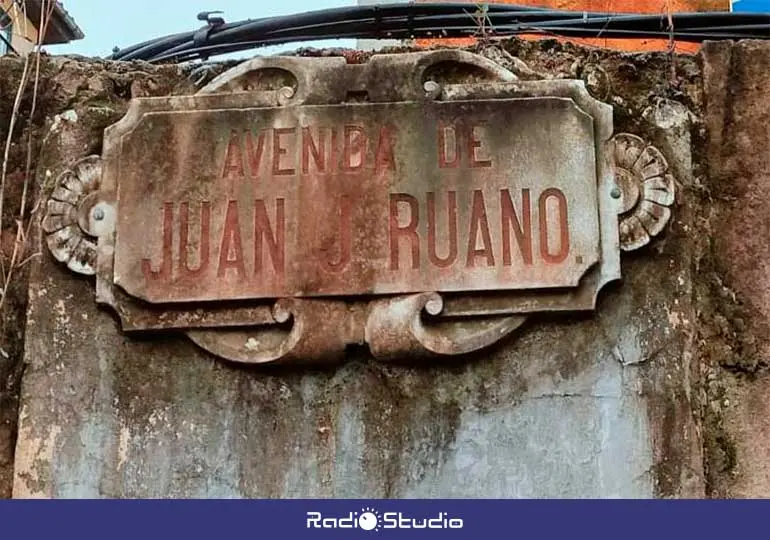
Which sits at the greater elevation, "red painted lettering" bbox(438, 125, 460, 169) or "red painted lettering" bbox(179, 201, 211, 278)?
"red painted lettering" bbox(438, 125, 460, 169)

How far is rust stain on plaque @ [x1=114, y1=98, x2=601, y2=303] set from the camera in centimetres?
281

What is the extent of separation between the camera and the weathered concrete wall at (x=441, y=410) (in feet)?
8.96

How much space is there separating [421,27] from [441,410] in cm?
145

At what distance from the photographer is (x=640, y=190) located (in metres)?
2.86

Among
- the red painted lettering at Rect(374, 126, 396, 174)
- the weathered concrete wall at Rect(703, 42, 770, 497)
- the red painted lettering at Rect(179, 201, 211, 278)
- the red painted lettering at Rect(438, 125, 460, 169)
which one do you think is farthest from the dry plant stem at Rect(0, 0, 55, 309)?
the weathered concrete wall at Rect(703, 42, 770, 497)

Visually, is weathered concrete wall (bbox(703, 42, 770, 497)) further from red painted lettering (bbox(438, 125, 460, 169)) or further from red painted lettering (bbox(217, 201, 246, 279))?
red painted lettering (bbox(217, 201, 246, 279))

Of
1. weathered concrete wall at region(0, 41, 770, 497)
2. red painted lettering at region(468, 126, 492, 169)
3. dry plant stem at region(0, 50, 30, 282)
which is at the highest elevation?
dry plant stem at region(0, 50, 30, 282)

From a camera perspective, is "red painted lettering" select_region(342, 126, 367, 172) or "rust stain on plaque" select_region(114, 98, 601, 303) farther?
"red painted lettering" select_region(342, 126, 367, 172)

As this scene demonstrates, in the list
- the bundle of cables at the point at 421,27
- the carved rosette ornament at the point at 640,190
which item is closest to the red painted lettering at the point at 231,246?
the carved rosette ornament at the point at 640,190

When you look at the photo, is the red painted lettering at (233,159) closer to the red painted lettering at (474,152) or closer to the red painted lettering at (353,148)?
the red painted lettering at (353,148)

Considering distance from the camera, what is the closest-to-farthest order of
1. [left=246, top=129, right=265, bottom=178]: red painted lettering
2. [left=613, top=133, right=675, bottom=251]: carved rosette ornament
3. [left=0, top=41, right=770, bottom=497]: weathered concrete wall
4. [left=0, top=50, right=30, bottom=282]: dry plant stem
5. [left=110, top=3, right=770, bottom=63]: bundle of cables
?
[left=0, top=41, right=770, bottom=497]: weathered concrete wall < [left=613, top=133, right=675, bottom=251]: carved rosette ornament < [left=246, top=129, right=265, bottom=178]: red painted lettering < [left=0, top=50, right=30, bottom=282]: dry plant stem < [left=110, top=3, right=770, bottom=63]: bundle of cables
